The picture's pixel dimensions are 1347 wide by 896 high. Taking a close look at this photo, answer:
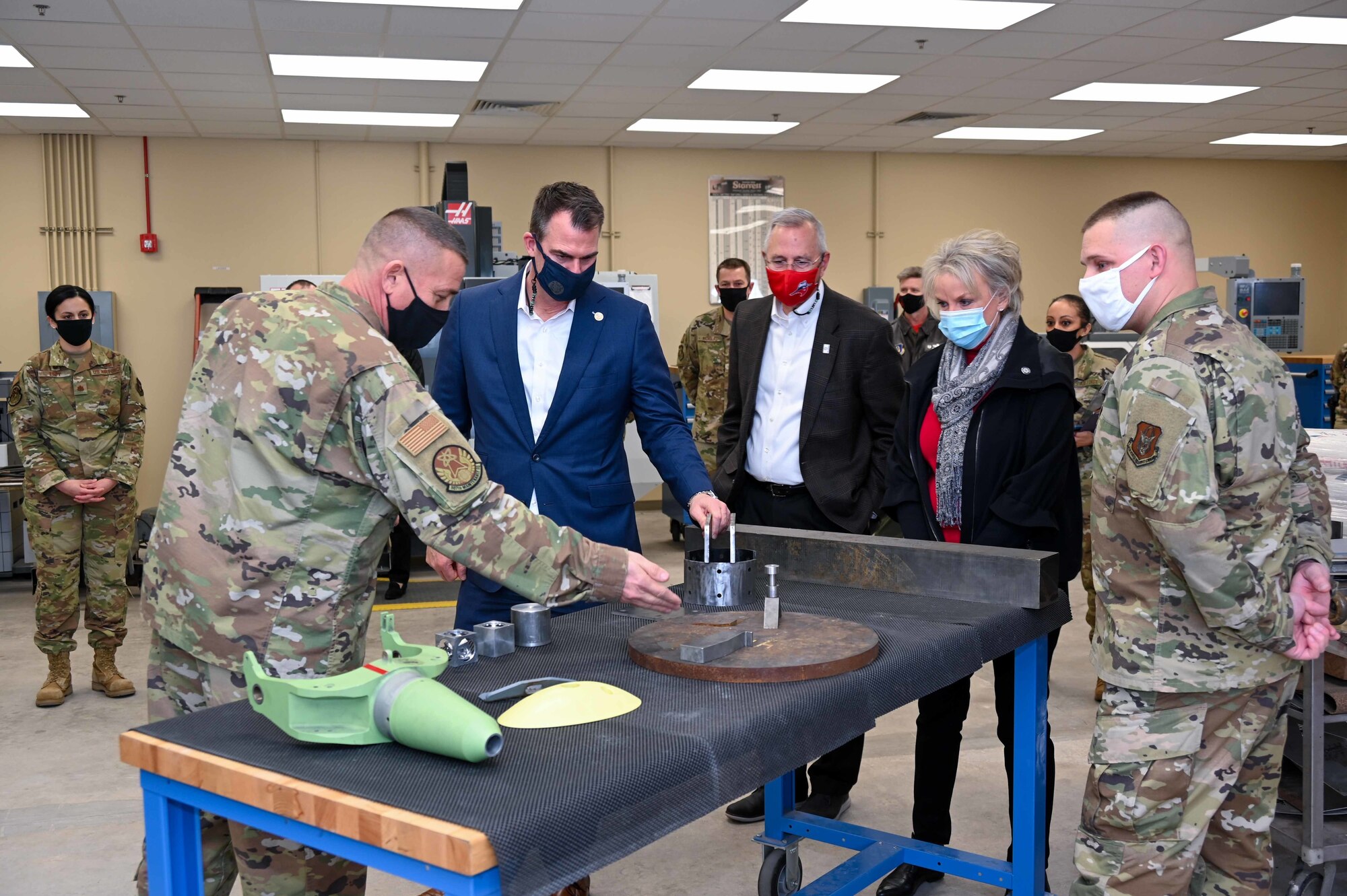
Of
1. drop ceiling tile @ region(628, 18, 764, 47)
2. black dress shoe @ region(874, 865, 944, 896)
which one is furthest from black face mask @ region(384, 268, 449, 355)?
drop ceiling tile @ region(628, 18, 764, 47)

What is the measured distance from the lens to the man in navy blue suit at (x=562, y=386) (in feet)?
8.24

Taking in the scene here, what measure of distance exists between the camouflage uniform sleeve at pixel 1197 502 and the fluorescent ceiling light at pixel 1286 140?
9.12 metres

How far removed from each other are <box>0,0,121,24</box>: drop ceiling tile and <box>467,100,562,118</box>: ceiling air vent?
261 centimetres

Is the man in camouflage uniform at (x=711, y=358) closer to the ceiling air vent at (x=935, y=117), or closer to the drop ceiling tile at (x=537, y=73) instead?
the drop ceiling tile at (x=537, y=73)

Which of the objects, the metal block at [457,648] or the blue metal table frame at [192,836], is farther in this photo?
the metal block at [457,648]

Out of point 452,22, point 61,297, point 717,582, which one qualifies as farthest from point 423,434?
point 452,22

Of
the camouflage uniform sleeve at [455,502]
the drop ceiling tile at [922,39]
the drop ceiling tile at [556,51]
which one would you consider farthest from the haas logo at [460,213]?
the camouflage uniform sleeve at [455,502]

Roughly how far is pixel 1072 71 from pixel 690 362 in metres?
3.10

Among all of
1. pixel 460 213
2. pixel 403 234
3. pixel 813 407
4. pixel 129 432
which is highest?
pixel 460 213

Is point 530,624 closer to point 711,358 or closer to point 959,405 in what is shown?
point 959,405

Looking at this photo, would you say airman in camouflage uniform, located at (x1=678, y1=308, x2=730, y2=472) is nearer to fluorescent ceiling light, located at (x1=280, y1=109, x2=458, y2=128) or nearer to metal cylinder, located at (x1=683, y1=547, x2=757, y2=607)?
fluorescent ceiling light, located at (x1=280, y1=109, x2=458, y2=128)

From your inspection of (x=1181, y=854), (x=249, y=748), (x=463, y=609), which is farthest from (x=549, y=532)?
(x=1181, y=854)

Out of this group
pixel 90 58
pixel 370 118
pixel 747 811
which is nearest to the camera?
pixel 747 811

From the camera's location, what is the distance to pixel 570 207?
247 cm
